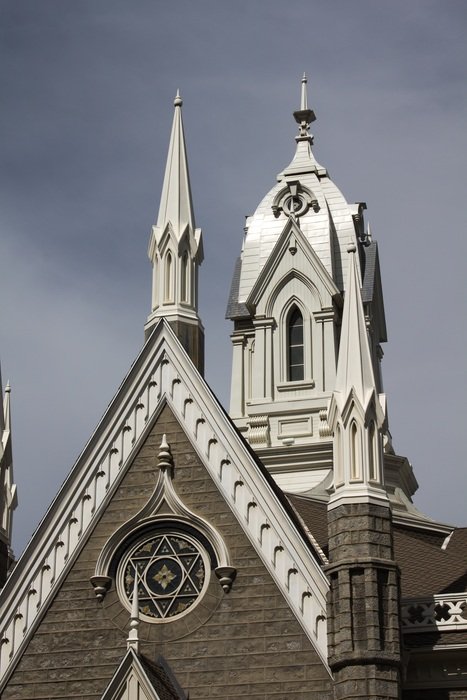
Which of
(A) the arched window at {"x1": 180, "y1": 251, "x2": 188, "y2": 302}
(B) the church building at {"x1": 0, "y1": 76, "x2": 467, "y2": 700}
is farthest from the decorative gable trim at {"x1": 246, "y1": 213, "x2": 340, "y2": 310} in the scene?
(A) the arched window at {"x1": 180, "y1": 251, "x2": 188, "y2": 302}

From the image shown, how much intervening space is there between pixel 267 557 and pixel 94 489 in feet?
10.6

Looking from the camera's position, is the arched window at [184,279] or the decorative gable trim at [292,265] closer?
the arched window at [184,279]

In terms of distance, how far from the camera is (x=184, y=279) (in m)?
28.8

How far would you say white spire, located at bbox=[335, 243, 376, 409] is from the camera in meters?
25.4

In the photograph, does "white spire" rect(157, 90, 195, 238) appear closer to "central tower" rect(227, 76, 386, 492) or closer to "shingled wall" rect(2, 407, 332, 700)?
"shingled wall" rect(2, 407, 332, 700)

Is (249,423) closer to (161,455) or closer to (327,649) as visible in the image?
(161,455)

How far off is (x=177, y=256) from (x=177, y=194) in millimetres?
1280

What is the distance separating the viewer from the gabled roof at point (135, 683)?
23.6 m

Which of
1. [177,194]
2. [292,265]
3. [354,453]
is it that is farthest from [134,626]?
[292,265]

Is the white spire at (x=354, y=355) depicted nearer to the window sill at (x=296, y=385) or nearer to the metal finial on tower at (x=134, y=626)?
the metal finial on tower at (x=134, y=626)

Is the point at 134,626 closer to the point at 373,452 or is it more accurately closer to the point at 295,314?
the point at 373,452

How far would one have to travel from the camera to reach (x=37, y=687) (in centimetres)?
2530

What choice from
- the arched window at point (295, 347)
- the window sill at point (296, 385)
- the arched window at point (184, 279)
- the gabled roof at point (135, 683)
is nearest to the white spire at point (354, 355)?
the arched window at point (184, 279)

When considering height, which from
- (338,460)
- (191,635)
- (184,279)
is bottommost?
(191,635)
